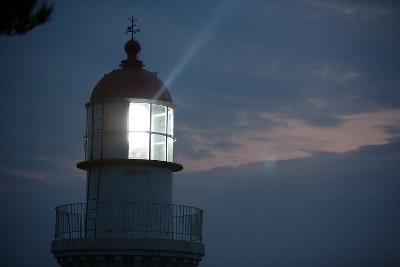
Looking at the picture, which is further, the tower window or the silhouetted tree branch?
the tower window

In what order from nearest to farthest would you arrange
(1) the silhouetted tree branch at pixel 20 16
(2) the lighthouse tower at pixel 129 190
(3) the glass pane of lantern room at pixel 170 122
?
(1) the silhouetted tree branch at pixel 20 16
(2) the lighthouse tower at pixel 129 190
(3) the glass pane of lantern room at pixel 170 122

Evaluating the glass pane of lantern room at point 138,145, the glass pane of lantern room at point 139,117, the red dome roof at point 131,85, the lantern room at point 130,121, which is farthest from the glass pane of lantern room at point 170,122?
the glass pane of lantern room at point 138,145

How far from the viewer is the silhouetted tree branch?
15.2m

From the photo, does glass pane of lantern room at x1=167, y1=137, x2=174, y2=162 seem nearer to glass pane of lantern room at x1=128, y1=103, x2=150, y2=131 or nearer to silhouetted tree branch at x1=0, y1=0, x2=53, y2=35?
glass pane of lantern room at x1=128, y1=103, x2=150, y2=131

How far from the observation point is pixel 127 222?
2166cm

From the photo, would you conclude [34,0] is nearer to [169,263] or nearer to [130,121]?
[130,121]

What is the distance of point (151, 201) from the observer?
21.9 metres

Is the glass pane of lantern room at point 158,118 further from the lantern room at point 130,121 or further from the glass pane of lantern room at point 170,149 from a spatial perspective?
the glass pane of lantern room at point 170,149

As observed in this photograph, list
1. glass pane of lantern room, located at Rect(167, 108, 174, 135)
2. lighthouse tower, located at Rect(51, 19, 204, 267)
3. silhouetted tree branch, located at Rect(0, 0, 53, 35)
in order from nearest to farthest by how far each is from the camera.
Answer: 1. silhouetted tree branch, located at Rect(0, 0, 53, 35)
2. lighthouse tower, located at Rect(51, 19, 204, 267)
3. glass pane of lantern room, located at Rect(167, 108, 174, 135)

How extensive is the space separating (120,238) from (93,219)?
109 cm

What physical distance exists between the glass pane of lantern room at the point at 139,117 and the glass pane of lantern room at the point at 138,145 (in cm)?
17

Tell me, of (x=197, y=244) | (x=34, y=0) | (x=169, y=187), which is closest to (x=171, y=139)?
(x=169, y=187)

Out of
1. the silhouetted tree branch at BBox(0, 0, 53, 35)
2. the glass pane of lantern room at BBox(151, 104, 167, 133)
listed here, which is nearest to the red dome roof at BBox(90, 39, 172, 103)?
the glass pane of lantern room at BBox(151, 104, 167, 133)

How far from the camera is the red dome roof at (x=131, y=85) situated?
73.0 ft
